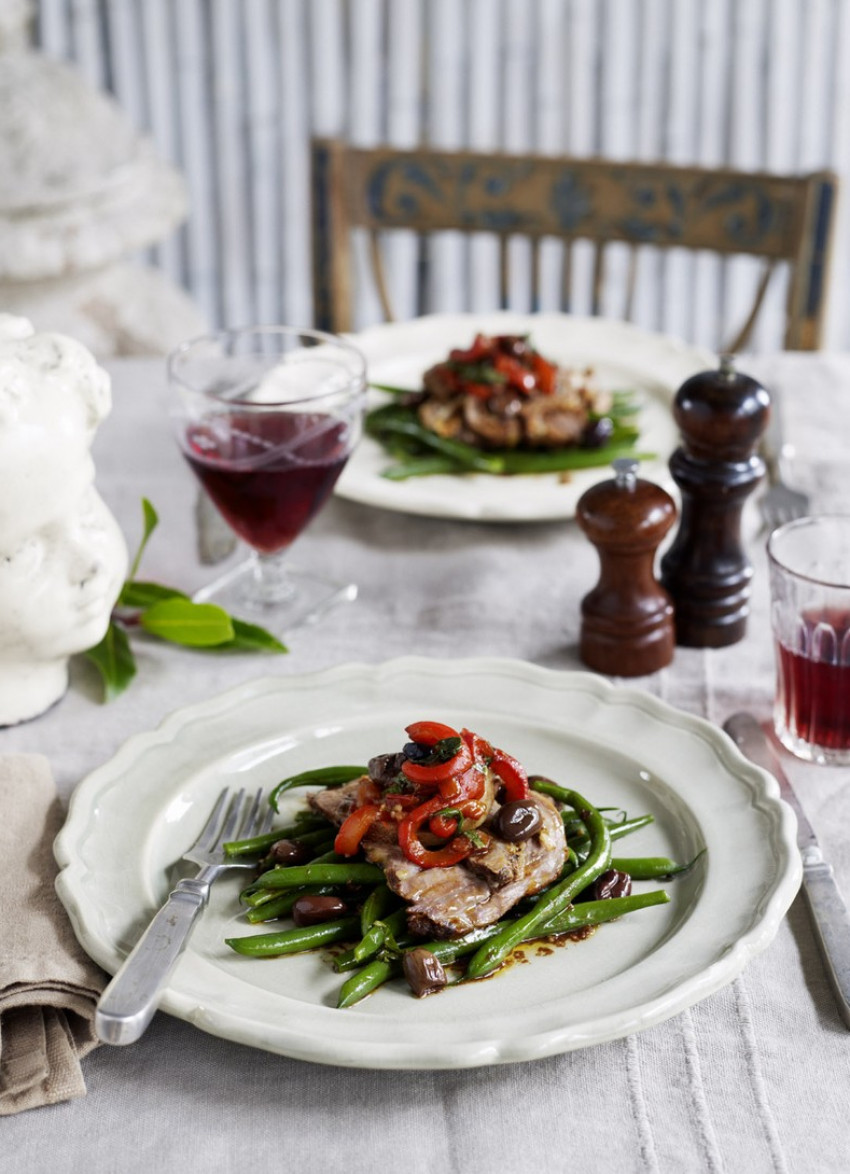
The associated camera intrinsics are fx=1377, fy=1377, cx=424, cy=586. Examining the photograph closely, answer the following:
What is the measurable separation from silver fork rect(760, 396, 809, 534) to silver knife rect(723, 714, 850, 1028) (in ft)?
1.84

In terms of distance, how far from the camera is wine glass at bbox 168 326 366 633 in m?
1.88

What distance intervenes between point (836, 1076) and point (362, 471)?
4.28 ft

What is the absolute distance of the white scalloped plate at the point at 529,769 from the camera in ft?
3.71

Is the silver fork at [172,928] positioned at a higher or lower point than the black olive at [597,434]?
lower

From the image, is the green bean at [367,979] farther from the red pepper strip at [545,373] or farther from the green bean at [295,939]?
the red pepper strip at [545,373]

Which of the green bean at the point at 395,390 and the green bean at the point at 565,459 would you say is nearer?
the green bean at the point at 565,459

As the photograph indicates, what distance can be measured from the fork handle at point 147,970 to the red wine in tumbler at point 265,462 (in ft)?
2.39

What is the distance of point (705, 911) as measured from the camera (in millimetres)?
1270

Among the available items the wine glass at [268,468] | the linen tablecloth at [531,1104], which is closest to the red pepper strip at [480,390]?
the wine glass at [268,468]

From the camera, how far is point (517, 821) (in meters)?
1.27

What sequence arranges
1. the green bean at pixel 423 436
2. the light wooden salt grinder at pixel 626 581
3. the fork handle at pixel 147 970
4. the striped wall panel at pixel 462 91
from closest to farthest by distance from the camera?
the fork handle at pixel 147 970, the light wooden salt grinder at pixel 626 581, the green bean at pixel 423 436, the striped wall panel at pixel 462 91

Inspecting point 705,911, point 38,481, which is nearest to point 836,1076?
point 705,911

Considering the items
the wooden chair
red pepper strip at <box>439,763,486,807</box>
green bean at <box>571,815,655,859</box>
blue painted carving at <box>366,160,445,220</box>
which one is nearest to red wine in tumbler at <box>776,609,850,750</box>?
green bean at <box>571,815,655,859</box>

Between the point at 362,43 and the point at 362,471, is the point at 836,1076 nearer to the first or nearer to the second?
the point at 362,471
